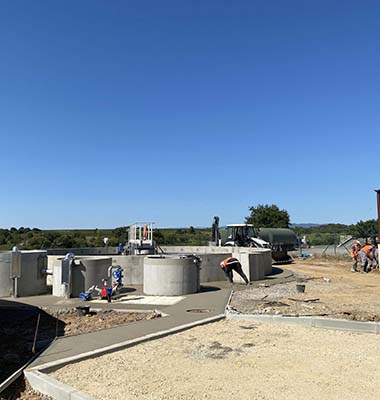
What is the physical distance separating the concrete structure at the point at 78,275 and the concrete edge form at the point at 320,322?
5.42m

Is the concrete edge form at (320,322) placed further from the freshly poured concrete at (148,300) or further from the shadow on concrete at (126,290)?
the shadow on concrete at (126,290)

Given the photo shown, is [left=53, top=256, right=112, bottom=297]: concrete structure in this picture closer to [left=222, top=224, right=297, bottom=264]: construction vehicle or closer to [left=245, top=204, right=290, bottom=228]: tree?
[left=222, top=224, right=297, bottom=264]: construction vehicle

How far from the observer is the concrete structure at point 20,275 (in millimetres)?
14086

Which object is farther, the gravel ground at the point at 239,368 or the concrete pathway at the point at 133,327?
the concrete pathway at the point at 133,327

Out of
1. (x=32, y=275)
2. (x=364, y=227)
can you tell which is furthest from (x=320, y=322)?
(x=364, y=227)

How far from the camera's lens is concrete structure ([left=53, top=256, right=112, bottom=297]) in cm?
1360

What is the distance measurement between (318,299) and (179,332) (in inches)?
232

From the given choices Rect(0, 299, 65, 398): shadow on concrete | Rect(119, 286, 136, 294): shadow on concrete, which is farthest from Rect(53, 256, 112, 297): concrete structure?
Rect(0, 299, 65, 398): shadow on concrete

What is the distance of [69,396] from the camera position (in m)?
5.25

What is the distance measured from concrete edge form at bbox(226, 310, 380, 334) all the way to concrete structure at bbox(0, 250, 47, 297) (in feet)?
24.6

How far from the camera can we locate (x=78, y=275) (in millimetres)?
13703

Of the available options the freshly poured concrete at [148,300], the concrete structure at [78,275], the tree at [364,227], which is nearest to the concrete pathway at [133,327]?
the freshly poured concrete at [148,300]

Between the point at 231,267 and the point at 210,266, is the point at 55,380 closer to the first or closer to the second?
the point at 231,267

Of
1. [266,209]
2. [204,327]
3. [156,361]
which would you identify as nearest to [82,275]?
[204,327]
